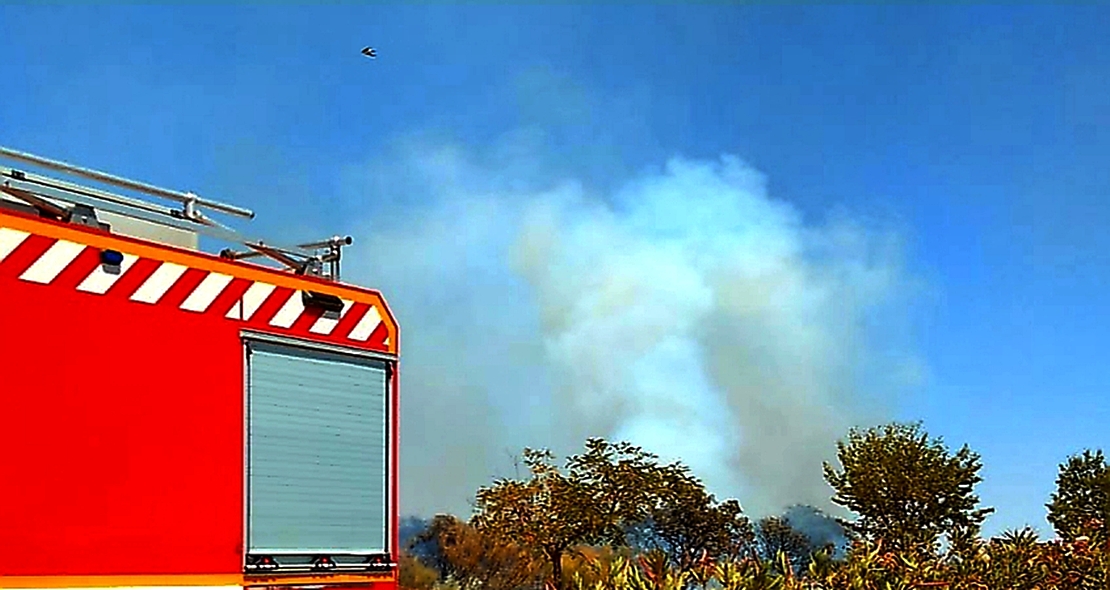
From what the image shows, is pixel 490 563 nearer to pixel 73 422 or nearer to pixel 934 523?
pixel 934 523

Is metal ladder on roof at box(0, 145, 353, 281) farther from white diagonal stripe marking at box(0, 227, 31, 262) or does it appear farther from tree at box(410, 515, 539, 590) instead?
tree at box(410, 515, 539, 590)

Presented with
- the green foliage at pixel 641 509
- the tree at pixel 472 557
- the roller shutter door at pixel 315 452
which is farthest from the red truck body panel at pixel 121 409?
the tree at pixel 472 557

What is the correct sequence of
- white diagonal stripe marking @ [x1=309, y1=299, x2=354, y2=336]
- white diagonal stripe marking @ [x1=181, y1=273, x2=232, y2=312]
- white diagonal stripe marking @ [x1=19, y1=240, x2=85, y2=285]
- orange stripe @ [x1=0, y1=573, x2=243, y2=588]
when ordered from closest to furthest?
orange stripe @ [x1=0, y1=573, x2=243, y2=588] < white diagonal stripe marking @ [x1=19, y1=240, x2=85, y2=285] < white diagonal stripe marking @ [x1=181, y1=273, x2=232, y2=312] < white diagonal stripe marking @ [x1=309, y1=299, x2=354, y2=336]

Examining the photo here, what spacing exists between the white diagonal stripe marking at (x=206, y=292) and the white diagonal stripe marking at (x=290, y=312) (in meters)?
0.33

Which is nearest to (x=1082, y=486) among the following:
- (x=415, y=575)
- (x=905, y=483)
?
(x=905, y=483)

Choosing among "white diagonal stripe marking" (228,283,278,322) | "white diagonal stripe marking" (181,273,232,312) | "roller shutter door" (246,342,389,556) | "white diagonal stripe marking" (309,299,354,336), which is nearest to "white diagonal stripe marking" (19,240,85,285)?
"white diagonal stripe marking" (181,273,232,312)

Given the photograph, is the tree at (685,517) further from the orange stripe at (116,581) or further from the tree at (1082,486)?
the orange stripe at (116,581)

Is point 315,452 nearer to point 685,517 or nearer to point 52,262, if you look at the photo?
point 52,262

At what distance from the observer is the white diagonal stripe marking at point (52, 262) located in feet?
18.9

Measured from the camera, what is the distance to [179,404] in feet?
20.6

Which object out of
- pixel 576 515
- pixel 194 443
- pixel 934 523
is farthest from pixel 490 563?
pixel 194 443

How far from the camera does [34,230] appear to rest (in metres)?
5.79

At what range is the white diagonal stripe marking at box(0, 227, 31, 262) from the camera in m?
5.64

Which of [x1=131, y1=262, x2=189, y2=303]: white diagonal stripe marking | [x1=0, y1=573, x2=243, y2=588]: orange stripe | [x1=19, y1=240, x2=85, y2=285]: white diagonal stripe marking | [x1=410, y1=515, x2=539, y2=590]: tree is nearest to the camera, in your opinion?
[x1=0, y1=573, x2=243, y2=588]: orange stripe
